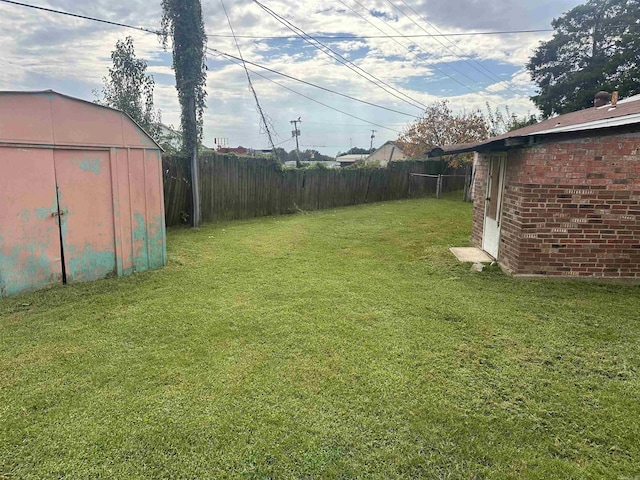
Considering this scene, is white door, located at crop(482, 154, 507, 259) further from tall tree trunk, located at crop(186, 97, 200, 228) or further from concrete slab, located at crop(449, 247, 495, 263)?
tall tree trunk, located at crop(186, 97, 200, 228)

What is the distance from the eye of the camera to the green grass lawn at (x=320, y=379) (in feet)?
7.11

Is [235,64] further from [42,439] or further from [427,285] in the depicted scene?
[42,439]

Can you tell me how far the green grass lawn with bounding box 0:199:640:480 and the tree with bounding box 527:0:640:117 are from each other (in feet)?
68.8

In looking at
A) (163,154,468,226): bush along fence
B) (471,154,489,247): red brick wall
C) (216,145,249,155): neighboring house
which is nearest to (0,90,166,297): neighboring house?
(163,154,468,226): bush along fence

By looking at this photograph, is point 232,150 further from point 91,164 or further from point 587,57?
point 91,164

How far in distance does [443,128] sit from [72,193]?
72.5 feet

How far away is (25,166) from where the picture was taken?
4.50m

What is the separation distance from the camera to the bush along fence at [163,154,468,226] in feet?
32.6

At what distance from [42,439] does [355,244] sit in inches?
249

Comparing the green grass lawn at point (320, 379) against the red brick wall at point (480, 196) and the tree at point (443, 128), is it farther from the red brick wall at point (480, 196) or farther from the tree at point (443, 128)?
Answer: the tree at point (443, 128)

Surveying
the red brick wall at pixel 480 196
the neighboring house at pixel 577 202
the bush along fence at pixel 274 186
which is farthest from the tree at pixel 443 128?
the neighboring house at pixel 577 202

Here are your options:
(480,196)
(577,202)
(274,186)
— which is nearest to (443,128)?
(274,186)

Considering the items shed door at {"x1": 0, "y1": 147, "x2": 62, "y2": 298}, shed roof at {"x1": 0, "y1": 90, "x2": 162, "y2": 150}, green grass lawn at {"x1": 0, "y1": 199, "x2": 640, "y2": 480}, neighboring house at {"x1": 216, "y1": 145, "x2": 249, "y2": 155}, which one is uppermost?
neighboring house at {"x1": 216, "y1": 145, "x2": 249, "y2": 155}

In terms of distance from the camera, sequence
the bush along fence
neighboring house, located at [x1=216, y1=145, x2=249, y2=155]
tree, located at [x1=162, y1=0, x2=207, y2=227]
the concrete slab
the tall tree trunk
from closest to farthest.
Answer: the concrete slab < tree, located at [x1=162, y1=0, x2=207, y2=227] < the tall tree trunk < the bush along fence < neighboring house, located at [x1=216, y1=145, x2=249, y2=155]
